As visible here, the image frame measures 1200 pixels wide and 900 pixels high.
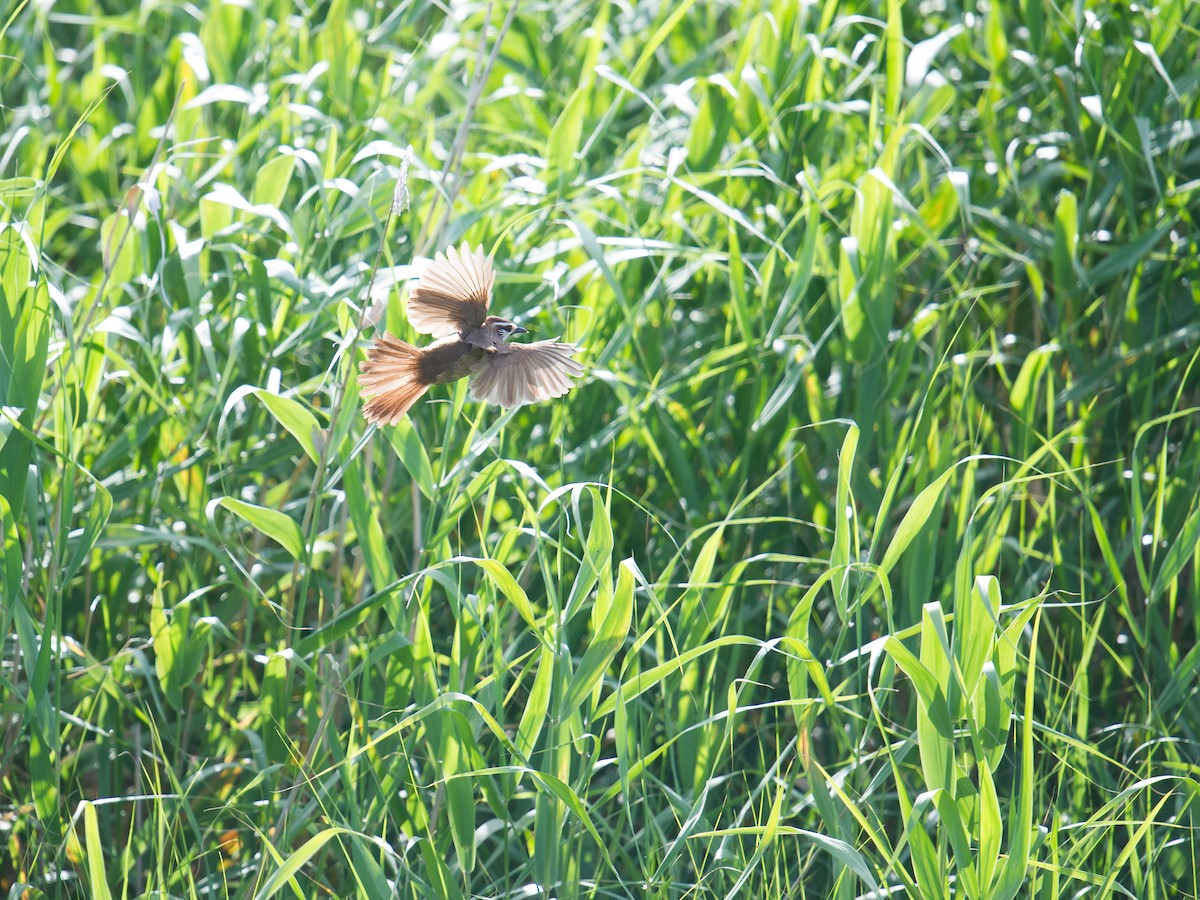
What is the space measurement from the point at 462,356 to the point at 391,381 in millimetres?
64

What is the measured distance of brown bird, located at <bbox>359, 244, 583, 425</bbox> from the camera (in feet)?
3.39

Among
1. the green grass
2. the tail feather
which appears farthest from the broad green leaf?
the tail feather

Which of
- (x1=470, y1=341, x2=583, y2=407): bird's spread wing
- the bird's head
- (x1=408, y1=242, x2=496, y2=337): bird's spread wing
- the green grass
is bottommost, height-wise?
the green grass

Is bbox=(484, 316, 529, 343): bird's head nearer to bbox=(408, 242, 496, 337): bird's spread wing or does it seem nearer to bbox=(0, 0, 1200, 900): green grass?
bbox=(408, 242, 496, 337): bird's spread wing

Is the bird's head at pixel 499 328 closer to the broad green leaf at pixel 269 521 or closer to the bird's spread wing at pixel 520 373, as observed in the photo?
the bird's spread wing at pixel 520 373

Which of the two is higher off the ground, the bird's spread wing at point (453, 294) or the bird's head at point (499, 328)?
the bird's spread wing at point (453, 294)

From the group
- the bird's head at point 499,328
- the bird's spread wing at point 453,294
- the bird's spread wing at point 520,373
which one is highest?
the bird's spread wing at point 453,294

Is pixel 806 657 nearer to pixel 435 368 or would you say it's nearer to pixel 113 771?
pixel 435 368

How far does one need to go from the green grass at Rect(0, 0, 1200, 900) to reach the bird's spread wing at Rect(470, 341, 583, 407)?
0.10m

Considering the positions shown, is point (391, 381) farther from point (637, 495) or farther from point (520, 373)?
point (637, 495)

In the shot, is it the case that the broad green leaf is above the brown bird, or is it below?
below

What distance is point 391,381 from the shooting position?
1.03m

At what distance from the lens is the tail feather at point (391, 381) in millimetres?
1024

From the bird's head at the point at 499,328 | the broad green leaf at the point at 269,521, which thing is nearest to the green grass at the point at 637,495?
the broad green leaf at the point at 269,521
